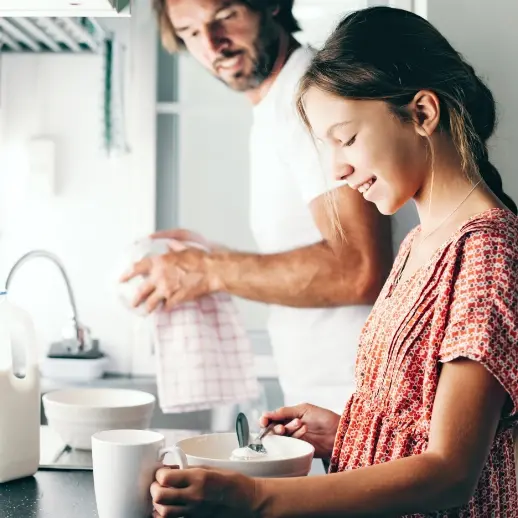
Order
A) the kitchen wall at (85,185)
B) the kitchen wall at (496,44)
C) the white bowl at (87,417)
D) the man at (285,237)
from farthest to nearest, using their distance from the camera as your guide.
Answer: the kitchen wall at (85,185) < the man at (285,237) < the kitchen wall at (496,44) < the white bowl at (87,417)

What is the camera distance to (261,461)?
37.5 inches

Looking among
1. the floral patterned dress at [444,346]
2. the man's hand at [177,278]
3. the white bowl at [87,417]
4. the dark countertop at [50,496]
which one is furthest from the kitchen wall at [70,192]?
the floral patterned dress at [444,346]

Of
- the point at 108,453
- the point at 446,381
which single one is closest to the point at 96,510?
the point at 108,453

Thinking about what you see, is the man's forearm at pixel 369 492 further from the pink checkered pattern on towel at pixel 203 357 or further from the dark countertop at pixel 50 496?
the pink checkered pattern on towel at pixel 203 357

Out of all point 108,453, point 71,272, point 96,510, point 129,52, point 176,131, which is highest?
point 129,52

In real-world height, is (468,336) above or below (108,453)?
above

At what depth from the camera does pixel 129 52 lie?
5.85ft

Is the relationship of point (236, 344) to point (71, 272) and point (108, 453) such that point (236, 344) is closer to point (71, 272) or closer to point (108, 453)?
point (71, 272)

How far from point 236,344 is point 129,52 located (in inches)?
25.9

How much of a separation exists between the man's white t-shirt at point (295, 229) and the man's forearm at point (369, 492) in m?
0.78

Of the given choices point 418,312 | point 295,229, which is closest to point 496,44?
point 295,229

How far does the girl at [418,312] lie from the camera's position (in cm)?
84

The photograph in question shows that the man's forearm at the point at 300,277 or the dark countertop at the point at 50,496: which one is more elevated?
the man's forearm at the point at 300,277

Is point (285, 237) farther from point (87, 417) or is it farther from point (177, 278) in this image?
point (87, 417)
